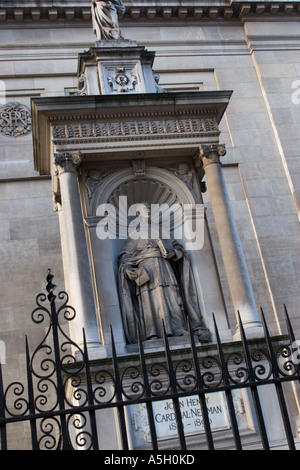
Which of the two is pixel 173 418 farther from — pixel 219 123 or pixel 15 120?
pixel 15 120

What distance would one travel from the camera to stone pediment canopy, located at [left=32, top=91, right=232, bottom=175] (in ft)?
27.5

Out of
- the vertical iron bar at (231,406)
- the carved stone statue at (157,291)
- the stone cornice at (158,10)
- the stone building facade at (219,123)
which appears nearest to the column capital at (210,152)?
the carved stone statue at (157,291)

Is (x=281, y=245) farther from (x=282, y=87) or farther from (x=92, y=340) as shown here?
(x=92, y=340)

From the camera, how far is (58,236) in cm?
1201

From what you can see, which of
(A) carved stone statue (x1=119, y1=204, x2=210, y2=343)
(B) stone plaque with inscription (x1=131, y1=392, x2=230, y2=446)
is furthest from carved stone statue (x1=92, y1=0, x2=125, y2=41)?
(B) stone plaque with inscription (x1=131, y1=392, x2=230, y2=446)

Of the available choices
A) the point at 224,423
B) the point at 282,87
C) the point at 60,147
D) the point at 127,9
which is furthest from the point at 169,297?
the point at 127,9

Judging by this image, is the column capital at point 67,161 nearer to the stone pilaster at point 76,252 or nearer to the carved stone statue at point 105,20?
the stone pilaster at point 76,252

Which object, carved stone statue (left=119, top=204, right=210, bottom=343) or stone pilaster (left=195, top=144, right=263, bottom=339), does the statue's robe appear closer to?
carved stone statue (left=119, top=204, right=210, bottom=343)

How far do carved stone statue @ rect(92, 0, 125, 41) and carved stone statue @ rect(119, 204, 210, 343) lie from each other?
13.6 ft

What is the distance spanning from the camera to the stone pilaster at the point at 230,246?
305 inches

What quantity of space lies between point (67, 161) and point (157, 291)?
7.81ft

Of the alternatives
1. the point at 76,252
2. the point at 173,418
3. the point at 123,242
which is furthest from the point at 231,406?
the point at 123,242

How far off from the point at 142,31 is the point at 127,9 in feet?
2.26

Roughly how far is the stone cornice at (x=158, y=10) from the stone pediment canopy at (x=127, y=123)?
22.3ft
